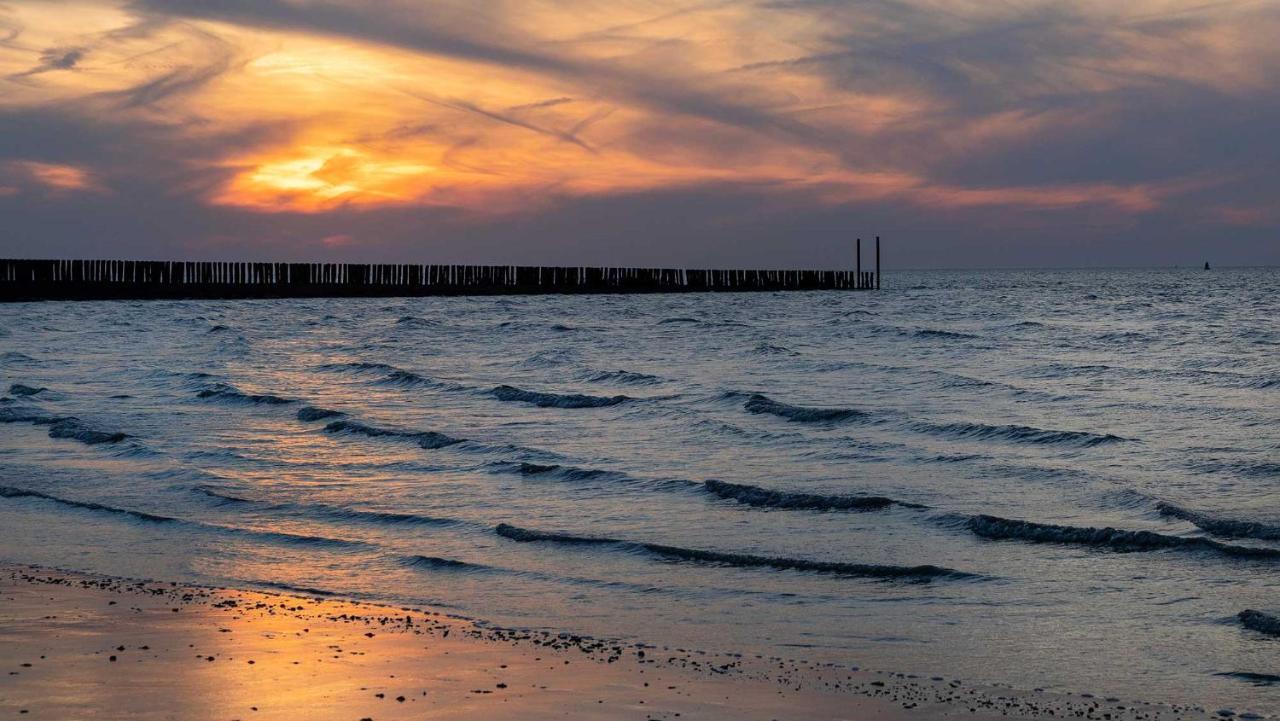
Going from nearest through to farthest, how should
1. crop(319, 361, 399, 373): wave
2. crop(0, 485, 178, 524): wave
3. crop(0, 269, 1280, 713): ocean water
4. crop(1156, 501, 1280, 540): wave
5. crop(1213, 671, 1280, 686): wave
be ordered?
1. crop(1213, 671, 1280, 686): wave
2. crop(0, 269, 1280, 713): ocean water
3. crop(1156, 501, 1280, 540): wave
4. crop(0, 485, 178, 524): wave
5. crop(319, 361, 399, 373): wave

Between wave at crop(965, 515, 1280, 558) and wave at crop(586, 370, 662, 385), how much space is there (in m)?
13.4

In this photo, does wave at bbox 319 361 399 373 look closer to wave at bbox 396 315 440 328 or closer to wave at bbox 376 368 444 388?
wave at bbox 376 368 444 388

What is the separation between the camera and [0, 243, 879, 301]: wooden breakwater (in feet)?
200

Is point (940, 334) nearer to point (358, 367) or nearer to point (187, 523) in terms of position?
point (358, 367)

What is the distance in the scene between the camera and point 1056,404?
64.5ft

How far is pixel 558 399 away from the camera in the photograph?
831 inches

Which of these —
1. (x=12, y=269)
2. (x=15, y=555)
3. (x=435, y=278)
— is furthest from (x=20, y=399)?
(x=435, y=278)

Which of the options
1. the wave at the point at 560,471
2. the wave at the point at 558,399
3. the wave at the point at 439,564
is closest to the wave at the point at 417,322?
the wave at the point at 558,399

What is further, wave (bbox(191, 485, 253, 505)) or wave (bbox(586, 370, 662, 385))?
wave (bbox(586, 370, 662, 385))

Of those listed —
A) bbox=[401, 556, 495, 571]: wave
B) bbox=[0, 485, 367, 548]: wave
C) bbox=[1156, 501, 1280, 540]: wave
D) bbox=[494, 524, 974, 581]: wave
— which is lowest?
bbox=[0, 485, 367, 548]: wave

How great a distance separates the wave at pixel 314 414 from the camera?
1927 centimetres

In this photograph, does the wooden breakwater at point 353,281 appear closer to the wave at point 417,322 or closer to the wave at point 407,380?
the wave at point 417,322

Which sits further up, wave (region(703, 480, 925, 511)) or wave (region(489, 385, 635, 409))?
wave (region(489, 385, 635, 409))

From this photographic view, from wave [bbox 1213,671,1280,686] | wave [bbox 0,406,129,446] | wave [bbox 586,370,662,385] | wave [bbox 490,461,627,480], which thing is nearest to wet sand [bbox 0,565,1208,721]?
wave [bbox 1213,671,1280,686]
